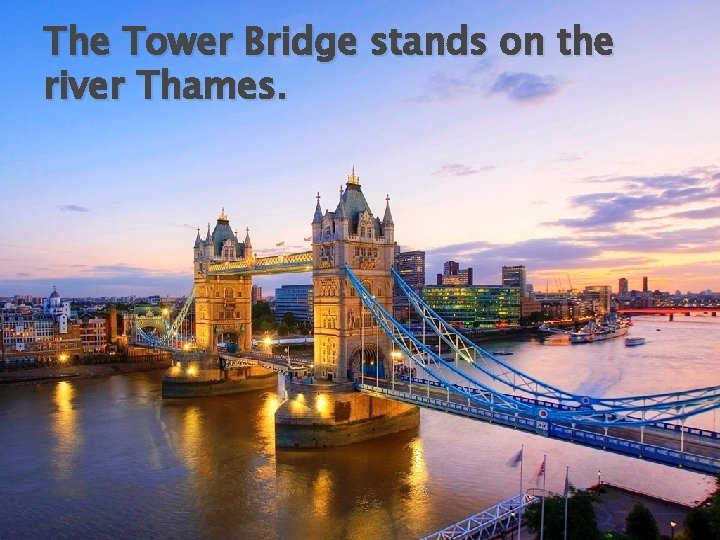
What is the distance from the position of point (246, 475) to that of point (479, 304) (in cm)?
14419

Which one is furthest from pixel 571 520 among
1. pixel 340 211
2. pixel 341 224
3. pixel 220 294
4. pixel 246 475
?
pixel 220 294

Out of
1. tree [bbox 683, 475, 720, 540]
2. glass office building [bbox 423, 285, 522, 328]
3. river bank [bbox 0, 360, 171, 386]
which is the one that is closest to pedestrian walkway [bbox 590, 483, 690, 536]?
tree [bbox 683, 475, 720, 540]

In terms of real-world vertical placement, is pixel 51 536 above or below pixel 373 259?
below

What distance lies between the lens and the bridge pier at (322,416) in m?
35.2

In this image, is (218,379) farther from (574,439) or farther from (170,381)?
(574,439)

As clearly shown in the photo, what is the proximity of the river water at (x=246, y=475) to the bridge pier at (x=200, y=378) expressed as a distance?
4.29 meters

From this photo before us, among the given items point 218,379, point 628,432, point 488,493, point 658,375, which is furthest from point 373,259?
point 658,375

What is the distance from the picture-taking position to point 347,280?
3781 centimetres

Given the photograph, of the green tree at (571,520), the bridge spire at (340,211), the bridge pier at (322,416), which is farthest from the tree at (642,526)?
the bridge spire at (340,211)

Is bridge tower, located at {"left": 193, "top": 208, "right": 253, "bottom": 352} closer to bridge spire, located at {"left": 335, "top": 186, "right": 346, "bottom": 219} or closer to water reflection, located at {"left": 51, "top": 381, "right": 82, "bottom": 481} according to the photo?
water reflection, located at {"left": 51, "top": 381, "right": 82, "bottom": 481}

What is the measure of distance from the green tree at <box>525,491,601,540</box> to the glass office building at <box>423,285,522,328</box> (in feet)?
468

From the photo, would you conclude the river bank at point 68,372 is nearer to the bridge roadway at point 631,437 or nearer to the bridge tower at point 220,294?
the bridge tower at point 220,294

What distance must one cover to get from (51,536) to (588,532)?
21.7 m

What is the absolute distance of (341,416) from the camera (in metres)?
35.7
